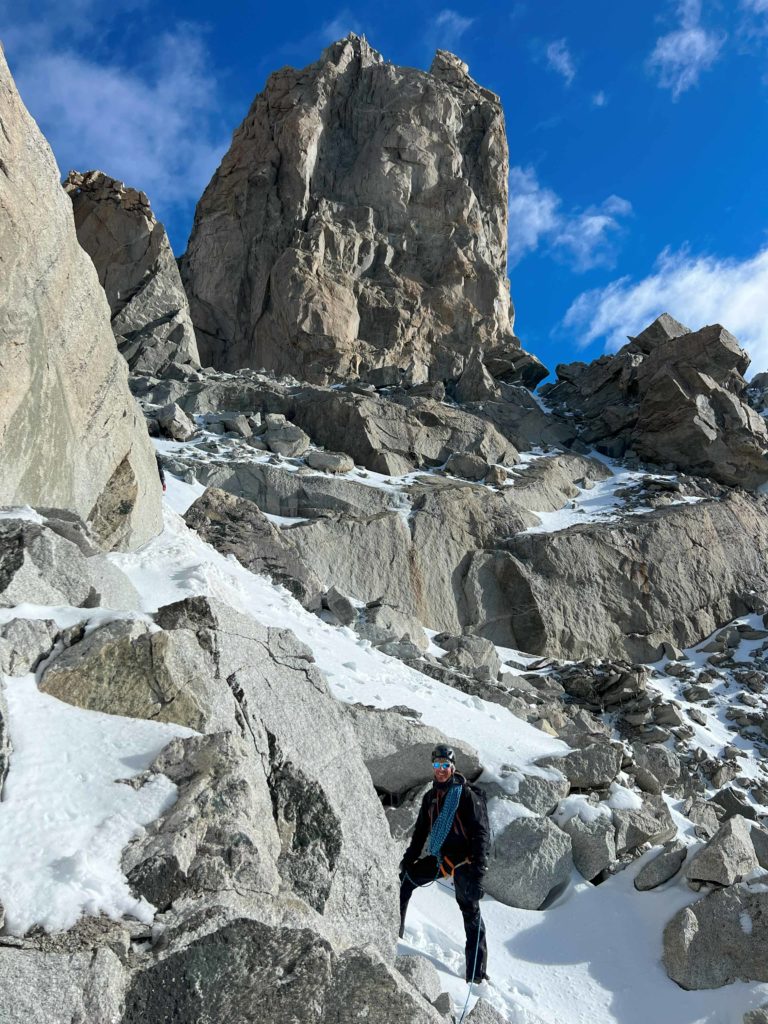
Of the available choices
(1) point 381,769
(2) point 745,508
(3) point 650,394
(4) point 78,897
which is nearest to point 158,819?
(4) point 78,897

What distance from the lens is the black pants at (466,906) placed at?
5.42 m

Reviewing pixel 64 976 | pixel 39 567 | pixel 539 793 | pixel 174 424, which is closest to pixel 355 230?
pixel 174 424

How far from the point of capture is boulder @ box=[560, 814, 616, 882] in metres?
7.51

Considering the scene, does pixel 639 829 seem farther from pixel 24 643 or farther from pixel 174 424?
pixel 174 424

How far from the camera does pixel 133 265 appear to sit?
42.4 meters

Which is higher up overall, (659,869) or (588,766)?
(588,766)

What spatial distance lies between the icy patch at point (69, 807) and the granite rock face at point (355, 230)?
134 ft

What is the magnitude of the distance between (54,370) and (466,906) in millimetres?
8967

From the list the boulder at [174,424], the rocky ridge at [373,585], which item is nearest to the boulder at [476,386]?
the rocky ridge at [373,585]

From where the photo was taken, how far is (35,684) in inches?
193

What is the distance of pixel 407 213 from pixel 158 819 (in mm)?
52949

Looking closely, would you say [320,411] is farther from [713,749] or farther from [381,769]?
[381,769]

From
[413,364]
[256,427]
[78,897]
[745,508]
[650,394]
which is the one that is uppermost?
[413,364]

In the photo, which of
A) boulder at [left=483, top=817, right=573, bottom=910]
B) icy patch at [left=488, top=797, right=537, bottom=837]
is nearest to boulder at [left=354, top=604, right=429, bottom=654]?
icy patch at [left=488, top=797, right=537, bottom=837]
